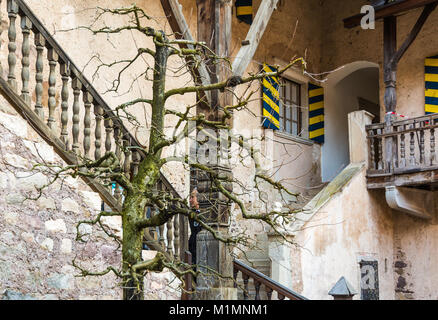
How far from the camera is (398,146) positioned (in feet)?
33.1

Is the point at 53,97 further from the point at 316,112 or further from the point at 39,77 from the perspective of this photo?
the point at 316,112

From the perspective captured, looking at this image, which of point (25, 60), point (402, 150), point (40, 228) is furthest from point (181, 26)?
point (402, 150)

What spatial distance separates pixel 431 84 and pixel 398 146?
57.7 inches

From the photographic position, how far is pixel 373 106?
13.9m

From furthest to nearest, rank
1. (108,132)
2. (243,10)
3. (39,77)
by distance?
(243,10), (108,132), (39,77)

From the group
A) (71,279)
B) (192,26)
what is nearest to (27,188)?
(71,279)

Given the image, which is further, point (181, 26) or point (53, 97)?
point (181, 26)

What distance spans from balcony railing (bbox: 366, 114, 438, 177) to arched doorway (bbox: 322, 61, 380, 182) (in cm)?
211

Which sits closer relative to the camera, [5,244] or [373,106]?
[5,244]

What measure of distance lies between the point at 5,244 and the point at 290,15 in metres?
8.29

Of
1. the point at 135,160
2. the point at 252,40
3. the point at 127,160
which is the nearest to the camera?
the point at 127,160

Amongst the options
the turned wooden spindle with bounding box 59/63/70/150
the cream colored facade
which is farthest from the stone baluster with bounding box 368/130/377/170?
the turned wooden spindle with bounding box 59/63/70/150

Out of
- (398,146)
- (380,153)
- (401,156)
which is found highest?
(398,146)
